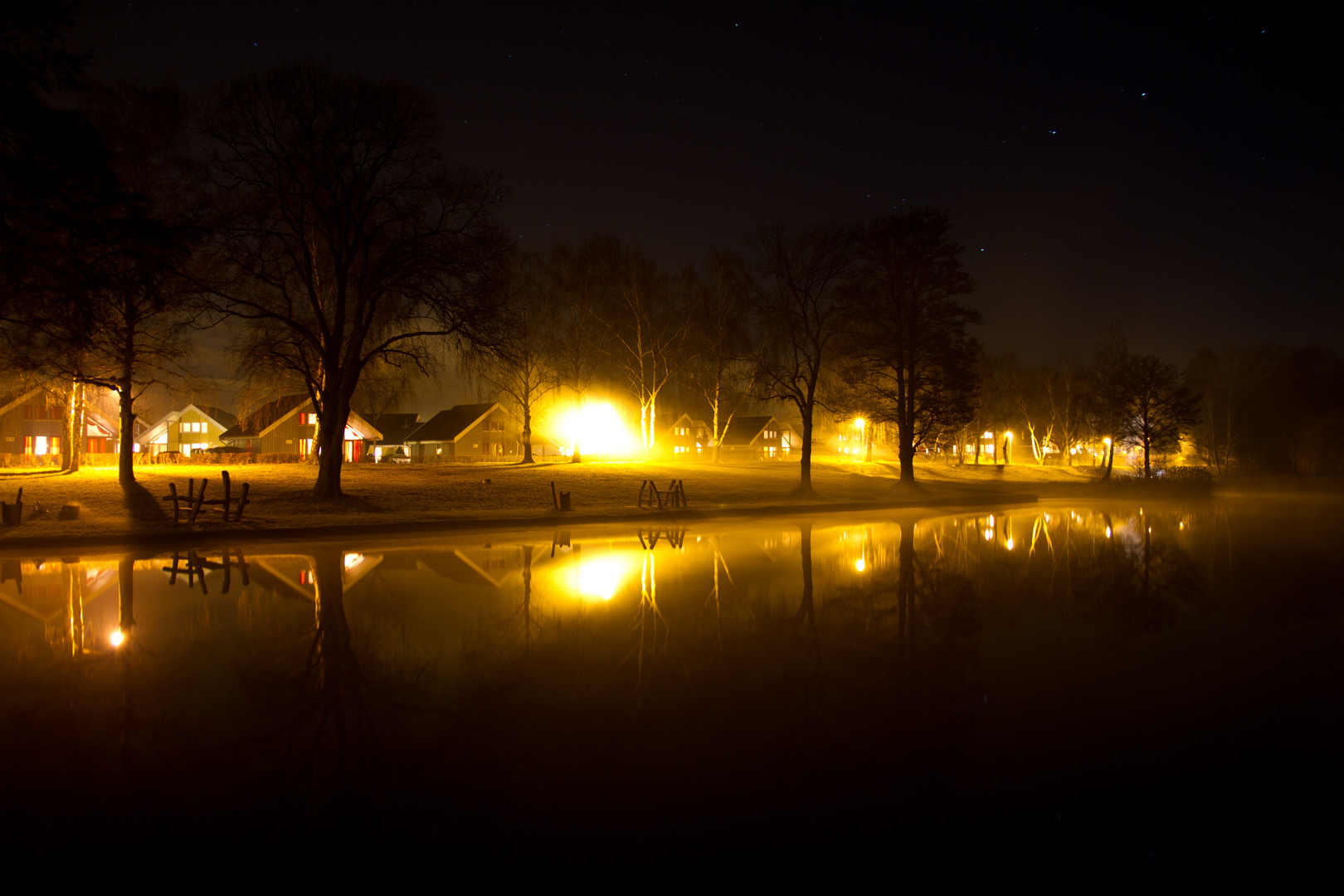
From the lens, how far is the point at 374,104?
76.4 ft

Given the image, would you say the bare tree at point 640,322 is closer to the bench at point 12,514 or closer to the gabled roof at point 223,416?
the bench at point 12,514

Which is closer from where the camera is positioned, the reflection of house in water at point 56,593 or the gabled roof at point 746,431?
the reflection of house in water at point 56,593

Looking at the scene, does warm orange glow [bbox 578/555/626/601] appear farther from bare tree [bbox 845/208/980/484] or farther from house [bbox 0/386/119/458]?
house [bbox 0/386/119/458]

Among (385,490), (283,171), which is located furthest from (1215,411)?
(283,171)

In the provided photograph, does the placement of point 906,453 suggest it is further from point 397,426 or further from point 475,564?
point 397,426

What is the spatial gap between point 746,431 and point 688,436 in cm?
808

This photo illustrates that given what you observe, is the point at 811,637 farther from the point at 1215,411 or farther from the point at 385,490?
the point at 1215,411

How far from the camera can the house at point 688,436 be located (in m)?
92.8

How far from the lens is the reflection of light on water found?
11.0 m

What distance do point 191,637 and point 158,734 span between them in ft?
10.8

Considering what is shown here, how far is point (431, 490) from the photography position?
98.7ft

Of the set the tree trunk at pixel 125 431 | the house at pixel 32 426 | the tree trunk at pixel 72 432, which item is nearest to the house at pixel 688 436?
the house at pixel 32 426

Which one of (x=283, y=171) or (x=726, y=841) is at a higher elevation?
(x=283, y=171)

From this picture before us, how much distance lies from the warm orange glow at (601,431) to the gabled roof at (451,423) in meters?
8.26
